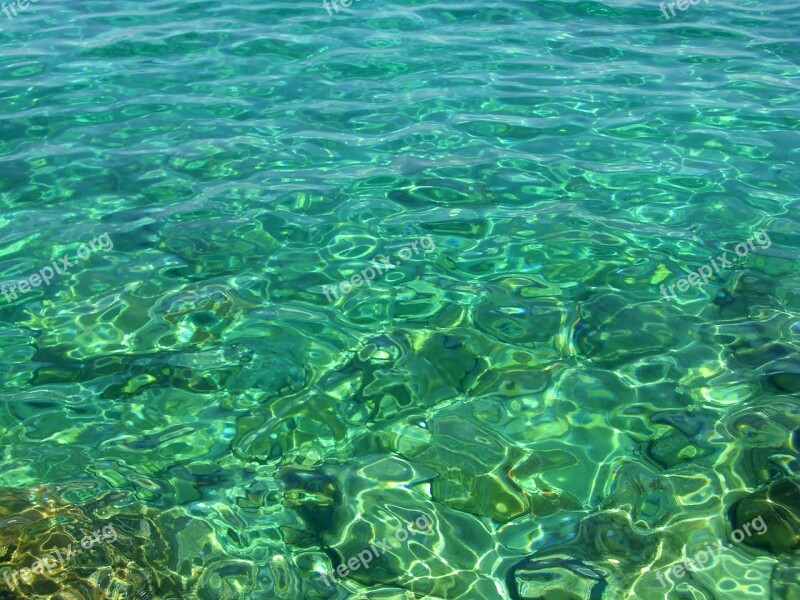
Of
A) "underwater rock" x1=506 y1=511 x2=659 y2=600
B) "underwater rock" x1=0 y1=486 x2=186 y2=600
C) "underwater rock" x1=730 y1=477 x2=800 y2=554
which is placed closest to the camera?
"underwater rock" x1=0 y1=486 x2=186 y2=600

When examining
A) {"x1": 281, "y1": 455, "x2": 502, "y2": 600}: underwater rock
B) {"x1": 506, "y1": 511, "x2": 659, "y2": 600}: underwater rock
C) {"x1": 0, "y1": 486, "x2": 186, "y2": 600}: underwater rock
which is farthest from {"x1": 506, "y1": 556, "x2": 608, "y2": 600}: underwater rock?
{"x1": 0, "y1": 486, "x2": 186, "y2": 600}: underwater rock

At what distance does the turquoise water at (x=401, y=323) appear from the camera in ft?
13.5

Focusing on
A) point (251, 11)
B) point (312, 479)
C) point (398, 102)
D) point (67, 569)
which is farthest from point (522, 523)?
point (251, 11)

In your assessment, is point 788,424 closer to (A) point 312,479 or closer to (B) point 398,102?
(A) point 312,479

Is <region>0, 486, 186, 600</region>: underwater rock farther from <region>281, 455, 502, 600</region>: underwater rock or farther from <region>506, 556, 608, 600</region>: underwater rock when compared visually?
<region>506, 556, 608, 600</region>: underwater rock

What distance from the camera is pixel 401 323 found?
5.66m

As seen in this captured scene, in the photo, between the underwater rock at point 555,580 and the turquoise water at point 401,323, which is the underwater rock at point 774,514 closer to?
the turquoise water at point 401,323

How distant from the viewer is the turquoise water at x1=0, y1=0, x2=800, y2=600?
13.5 ft

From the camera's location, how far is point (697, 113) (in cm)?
839

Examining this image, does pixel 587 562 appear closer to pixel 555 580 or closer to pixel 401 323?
pixel 555 580

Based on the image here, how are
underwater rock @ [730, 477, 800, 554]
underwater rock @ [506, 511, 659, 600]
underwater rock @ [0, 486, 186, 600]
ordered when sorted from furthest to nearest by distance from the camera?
underwater rock @ [730, 477, 800, 554], underwater rock @ [506, 511, 659, 600], underwater rock @ [0, 486, 186, 600]

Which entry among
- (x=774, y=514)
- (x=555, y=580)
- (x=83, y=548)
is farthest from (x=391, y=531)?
(x=774, y=514)

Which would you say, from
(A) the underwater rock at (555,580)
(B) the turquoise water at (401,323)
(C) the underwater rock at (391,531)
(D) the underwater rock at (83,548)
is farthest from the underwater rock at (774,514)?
(D) the underwater rock at (83,548)

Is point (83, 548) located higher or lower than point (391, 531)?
higher
